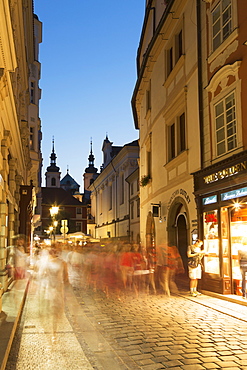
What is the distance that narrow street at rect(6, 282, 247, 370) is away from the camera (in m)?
6.06

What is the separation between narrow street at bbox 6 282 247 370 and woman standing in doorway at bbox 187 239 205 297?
4.58ft

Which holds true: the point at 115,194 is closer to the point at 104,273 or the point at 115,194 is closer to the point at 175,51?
the point at 104,273

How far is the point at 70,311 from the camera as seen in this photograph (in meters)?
10.3

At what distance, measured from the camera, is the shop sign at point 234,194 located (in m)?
11.6

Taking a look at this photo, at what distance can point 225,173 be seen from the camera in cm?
1245

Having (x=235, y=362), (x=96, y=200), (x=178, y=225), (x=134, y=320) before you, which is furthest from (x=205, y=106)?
(x=96, y=200)

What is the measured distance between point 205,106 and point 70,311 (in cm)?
840

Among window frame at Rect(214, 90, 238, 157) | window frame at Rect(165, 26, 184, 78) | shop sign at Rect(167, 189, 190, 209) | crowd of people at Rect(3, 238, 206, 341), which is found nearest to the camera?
window frame at Rect(214, 90, 238, 157)

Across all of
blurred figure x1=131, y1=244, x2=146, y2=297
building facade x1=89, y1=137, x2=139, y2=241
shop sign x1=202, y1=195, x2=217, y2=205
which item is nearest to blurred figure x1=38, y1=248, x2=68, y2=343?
blurred figure x1=131, y1=244, x2=146, y2=297

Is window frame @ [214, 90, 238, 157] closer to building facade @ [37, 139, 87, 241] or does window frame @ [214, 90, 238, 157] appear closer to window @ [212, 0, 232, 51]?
window @ [212, 0, 232, 51]

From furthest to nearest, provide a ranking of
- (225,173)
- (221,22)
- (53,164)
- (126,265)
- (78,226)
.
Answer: (53,164) < (78,226) < (126,265) < (221,22) < (225,173)

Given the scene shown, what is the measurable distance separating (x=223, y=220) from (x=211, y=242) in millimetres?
1101

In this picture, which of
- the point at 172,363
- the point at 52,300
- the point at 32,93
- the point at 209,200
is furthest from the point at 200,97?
the point at 32,93

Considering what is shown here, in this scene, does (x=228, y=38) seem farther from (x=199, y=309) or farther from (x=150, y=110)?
(x=150, y=110)
